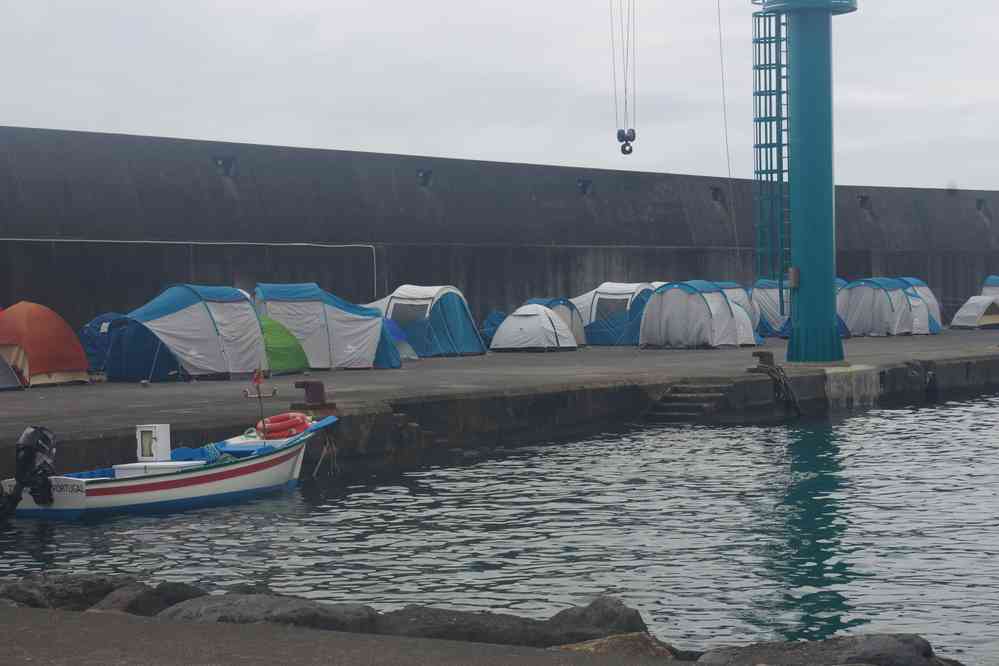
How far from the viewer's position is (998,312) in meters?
55.8

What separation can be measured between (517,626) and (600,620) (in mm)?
714

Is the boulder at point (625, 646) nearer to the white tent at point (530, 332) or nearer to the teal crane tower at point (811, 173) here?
the teal crane tower at point (811, 173)

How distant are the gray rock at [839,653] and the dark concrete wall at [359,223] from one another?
1078 inches

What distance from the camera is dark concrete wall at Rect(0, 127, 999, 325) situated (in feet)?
117

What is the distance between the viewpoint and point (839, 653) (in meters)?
9.13

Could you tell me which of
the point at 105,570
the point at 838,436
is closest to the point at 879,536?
the point at 105,570

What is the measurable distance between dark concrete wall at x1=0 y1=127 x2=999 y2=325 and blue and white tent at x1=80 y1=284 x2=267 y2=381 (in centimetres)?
423

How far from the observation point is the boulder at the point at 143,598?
1081 centimetres

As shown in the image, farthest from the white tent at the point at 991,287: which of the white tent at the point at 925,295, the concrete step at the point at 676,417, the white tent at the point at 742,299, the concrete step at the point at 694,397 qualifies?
the concrete step at the point at 676,417

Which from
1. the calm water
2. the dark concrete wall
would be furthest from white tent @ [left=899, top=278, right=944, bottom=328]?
the calm water

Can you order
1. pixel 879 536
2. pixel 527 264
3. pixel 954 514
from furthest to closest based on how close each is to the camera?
pixel 527 264, pixel 954 514, pixel 879 536

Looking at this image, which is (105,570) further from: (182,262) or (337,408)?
(182,262)

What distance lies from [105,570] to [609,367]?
2037 cm

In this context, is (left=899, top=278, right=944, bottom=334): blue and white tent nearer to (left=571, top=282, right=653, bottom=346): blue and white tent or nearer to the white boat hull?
(left=571, top=282, right=653, bottom=346): blue and white tent
